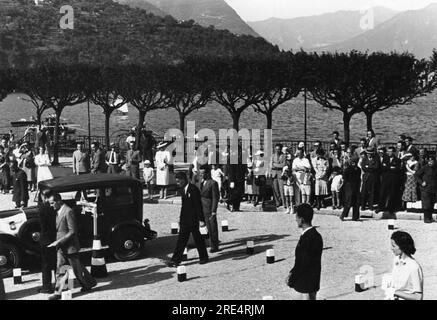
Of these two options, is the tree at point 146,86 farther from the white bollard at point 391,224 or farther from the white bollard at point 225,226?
Answer: the white bollard at point 391,224

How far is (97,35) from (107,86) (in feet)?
201

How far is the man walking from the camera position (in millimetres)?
18292

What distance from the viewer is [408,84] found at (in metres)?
30.5

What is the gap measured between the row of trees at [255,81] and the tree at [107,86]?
2.1 inches

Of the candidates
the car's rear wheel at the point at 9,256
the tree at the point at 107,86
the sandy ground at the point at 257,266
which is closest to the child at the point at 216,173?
the sandy ground at the point at 257,266

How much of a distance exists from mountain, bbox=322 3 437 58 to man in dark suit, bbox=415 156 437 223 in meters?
25.2

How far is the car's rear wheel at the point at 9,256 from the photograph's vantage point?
12.2m

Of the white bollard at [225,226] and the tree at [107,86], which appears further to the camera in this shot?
the tree at [107,86]

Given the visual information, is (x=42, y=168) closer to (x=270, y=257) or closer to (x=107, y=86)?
(x=270, y=257)

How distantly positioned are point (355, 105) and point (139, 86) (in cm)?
1183

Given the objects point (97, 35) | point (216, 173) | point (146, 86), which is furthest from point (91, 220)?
point (97, 35)

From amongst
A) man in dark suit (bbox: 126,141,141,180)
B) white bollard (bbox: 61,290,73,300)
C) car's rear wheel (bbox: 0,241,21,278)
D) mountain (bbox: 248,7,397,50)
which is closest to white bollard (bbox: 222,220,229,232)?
car's rear wheel (bbox: 0,241,21,278)
